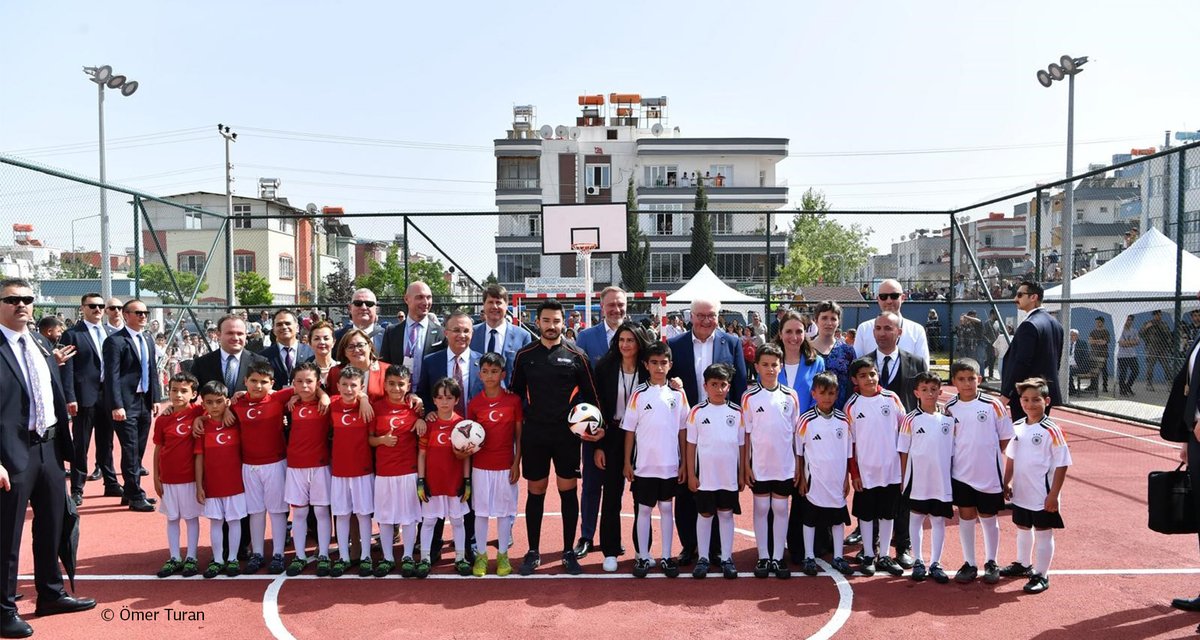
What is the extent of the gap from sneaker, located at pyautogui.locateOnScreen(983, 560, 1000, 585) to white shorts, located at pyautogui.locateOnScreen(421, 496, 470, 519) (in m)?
3.56

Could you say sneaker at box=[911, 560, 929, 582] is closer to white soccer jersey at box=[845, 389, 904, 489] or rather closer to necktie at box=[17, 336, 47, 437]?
white soccer jersey at box=[845, 389, 904, 489]

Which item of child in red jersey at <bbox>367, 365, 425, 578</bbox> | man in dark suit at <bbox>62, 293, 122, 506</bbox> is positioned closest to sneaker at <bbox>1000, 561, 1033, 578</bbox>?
child in red jersey at <bbox>367, 365, 425, 578</bbox>

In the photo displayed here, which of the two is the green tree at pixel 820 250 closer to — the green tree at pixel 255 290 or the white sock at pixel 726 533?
the green tree at pixel 255 290

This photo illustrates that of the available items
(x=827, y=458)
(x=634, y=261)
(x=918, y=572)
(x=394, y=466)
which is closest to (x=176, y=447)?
(x=394, y=466)

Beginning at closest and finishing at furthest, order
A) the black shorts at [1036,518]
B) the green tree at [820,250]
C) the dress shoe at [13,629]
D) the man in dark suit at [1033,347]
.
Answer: the dress shoe at [13,629] → the black shorts at [1036,518] → the man in dark suit at [1033,347] → the green tree at [820,250]

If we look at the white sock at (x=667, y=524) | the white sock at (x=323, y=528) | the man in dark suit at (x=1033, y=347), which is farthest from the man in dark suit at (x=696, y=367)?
the man in dark suit at (x=1033, y=347)

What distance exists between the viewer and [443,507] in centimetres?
551

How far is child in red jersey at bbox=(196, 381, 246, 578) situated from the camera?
545 cm

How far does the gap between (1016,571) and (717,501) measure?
2072 millimetres

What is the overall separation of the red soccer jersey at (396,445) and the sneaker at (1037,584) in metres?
4.16

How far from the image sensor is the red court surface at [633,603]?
14.9 ft

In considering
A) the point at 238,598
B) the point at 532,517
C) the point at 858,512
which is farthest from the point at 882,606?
the point at 238,598

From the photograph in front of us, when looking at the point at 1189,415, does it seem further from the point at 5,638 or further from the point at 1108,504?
the point at 5,638

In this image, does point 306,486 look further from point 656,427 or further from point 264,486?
point 656,427
